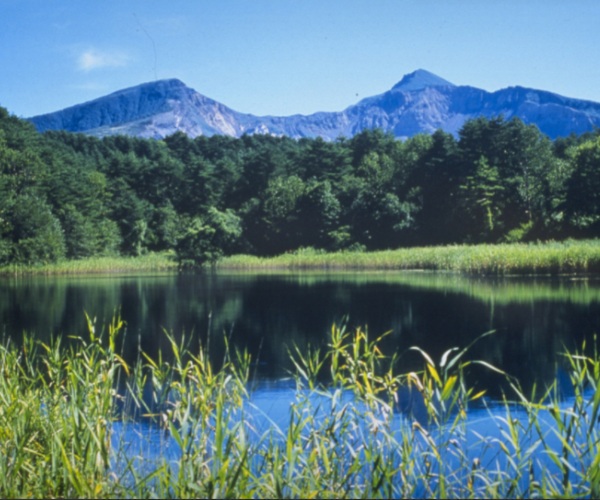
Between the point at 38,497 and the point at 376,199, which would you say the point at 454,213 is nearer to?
the point at 376,199

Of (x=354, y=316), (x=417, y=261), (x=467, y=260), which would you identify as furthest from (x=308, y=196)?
(x=354, y=316)

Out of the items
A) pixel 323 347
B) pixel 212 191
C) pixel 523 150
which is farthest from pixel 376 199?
pixel 323 347

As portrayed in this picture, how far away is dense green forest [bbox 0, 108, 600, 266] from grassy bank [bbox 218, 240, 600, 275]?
12.3ft

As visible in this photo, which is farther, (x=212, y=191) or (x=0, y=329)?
(x=212, y=191)

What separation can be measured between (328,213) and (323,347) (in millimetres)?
44361

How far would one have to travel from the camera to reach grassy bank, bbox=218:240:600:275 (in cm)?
2872

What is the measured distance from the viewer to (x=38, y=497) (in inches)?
150

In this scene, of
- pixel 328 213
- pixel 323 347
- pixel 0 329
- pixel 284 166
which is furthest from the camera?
pixel 284 166

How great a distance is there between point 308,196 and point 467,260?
23937 mm

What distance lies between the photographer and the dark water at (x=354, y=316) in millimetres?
11633

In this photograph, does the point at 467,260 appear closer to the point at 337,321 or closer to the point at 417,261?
the point at 417,261

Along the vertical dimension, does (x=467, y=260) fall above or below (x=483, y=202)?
below

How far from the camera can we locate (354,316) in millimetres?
16094

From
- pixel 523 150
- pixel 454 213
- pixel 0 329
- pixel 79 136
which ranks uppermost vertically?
pixel 79 136
